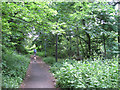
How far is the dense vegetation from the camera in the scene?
13.5 feet

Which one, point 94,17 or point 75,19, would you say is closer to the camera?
point 94,17

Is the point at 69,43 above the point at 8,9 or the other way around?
the other way around

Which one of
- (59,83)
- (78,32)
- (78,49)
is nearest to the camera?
(59,83)

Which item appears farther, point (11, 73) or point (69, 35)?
point (69, 35)

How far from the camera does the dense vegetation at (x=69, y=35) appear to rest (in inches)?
162

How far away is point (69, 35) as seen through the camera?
30.3 ft

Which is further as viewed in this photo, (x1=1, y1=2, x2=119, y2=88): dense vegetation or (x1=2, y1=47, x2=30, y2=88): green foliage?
(x1=1, y1=2, x2=119, y2=88): dense vegetation

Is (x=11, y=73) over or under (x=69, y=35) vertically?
under

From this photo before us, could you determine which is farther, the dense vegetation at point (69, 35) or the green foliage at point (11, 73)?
the dense vegetation at point (69, 35)

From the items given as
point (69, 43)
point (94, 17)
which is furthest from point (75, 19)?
point (69, 43)

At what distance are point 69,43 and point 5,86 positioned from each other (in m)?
7.12

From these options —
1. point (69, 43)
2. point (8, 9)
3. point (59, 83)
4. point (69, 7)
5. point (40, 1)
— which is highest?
point (69, 7)

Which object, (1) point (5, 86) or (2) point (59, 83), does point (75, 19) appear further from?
(1) point (5, 86)

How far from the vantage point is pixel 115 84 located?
388 cm
